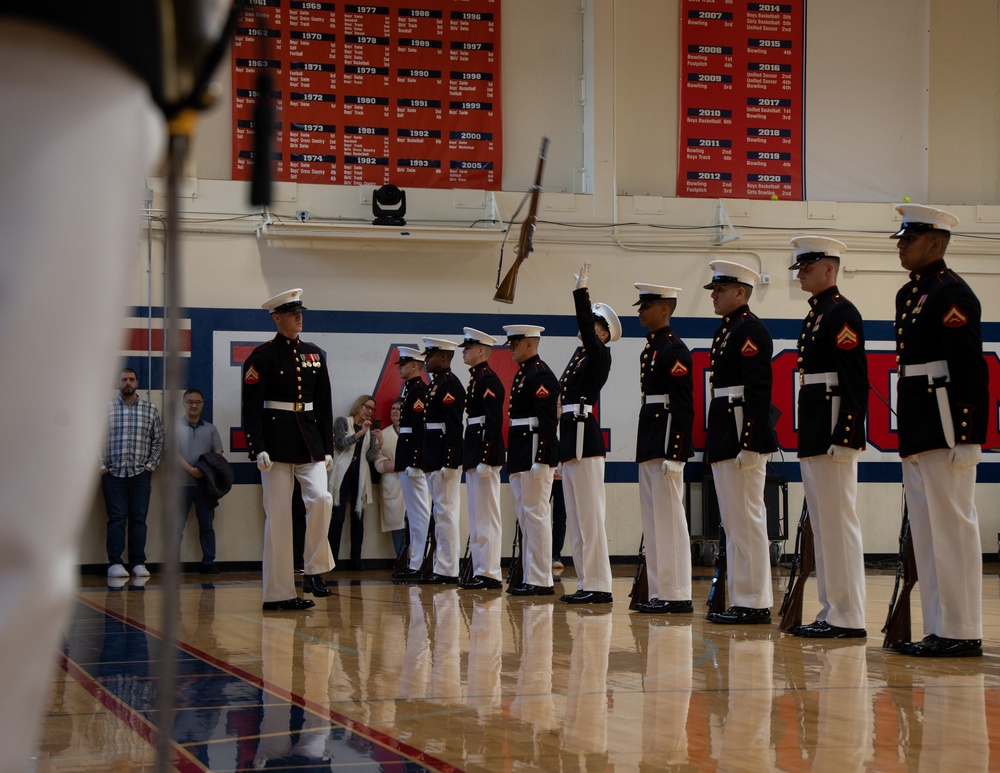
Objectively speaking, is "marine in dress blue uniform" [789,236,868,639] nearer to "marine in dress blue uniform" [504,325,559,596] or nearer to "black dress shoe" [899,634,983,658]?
"black dress shoe" [899,634,983,658]

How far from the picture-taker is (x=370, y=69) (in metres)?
11.5

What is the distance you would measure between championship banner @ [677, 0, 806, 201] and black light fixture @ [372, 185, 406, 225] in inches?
122

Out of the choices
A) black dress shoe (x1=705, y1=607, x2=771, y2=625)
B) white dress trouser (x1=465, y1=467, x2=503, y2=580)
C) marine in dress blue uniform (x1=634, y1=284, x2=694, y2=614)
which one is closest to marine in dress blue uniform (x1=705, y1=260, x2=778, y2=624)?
black dress shoe (x1=705, y1=607, x2=771, y2=625)

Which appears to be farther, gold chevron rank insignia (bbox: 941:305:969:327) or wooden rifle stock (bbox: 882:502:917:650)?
wooden rifle stock (bbox: 882:502:917:650)

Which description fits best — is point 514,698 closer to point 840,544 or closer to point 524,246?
point 840,544

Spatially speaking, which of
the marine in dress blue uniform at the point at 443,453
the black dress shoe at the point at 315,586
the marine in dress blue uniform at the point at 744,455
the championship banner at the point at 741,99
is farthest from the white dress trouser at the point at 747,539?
the championship banner at the point at 741,99

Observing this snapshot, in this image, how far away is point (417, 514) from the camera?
1044cm

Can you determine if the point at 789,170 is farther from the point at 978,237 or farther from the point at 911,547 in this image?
the point at 911,547

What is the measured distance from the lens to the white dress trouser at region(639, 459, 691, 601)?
6.98 meters

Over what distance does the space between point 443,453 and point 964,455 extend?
547cm

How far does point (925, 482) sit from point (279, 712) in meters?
3.03

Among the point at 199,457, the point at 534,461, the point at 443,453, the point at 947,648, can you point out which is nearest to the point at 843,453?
the point at 947,648

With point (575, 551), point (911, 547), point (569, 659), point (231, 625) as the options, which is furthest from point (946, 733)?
point (575, 551)

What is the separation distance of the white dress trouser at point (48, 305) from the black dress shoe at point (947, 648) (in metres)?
4.72
